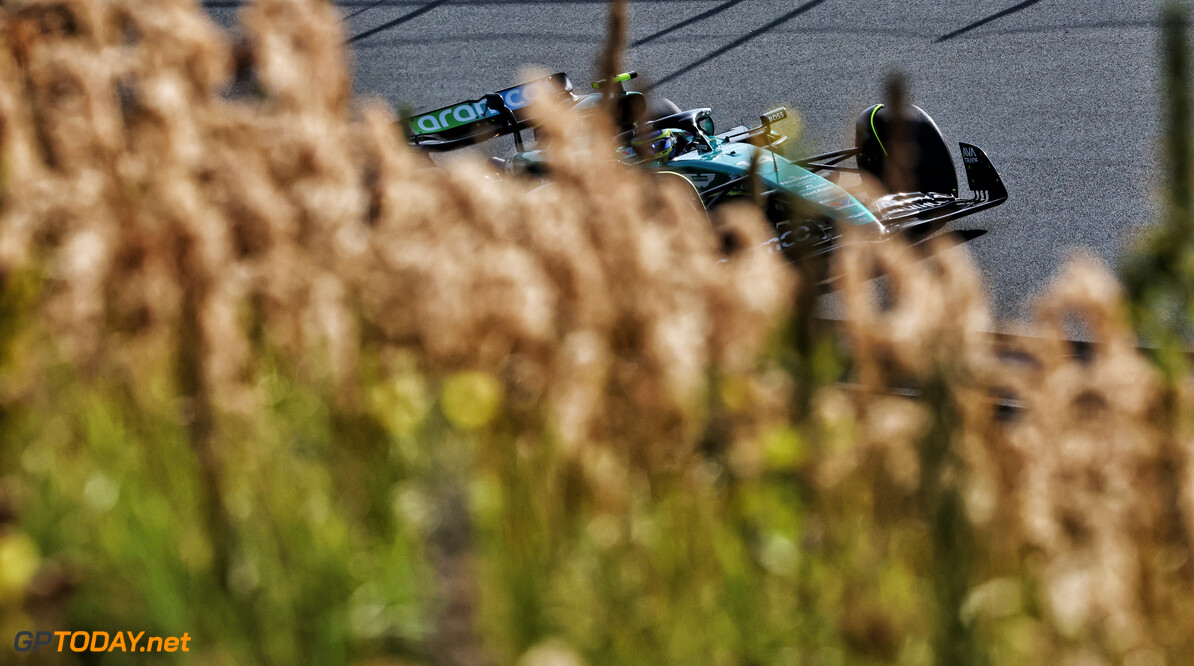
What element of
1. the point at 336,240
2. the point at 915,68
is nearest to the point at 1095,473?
the point at 336,240

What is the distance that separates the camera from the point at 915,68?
10.3 m

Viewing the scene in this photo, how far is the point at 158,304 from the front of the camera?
1209 mm

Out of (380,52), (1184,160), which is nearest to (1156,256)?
(1184,160)

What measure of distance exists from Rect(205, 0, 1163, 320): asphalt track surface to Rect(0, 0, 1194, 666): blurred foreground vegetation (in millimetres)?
5651

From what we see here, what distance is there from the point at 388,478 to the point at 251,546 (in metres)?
0.25

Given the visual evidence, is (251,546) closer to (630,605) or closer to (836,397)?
(630,605)

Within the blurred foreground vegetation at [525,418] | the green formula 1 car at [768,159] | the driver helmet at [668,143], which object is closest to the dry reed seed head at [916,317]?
the blurred foreground vegetation at [525,418]

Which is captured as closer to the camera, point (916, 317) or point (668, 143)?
point (916, 317)

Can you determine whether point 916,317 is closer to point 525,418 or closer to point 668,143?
point 525,418

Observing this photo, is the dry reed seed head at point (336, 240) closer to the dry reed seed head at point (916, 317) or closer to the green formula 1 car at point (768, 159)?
the dry reed seed head at point (916, 317)

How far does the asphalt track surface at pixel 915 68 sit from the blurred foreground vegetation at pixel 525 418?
5.65 metres

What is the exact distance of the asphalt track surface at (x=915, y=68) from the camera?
306 inches

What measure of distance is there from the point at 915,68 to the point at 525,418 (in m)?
9.75

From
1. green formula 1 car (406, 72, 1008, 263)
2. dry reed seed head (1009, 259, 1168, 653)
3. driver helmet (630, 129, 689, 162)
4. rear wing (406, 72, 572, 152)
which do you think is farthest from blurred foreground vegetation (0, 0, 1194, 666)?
rear wing (406, 72, 572, 152)
